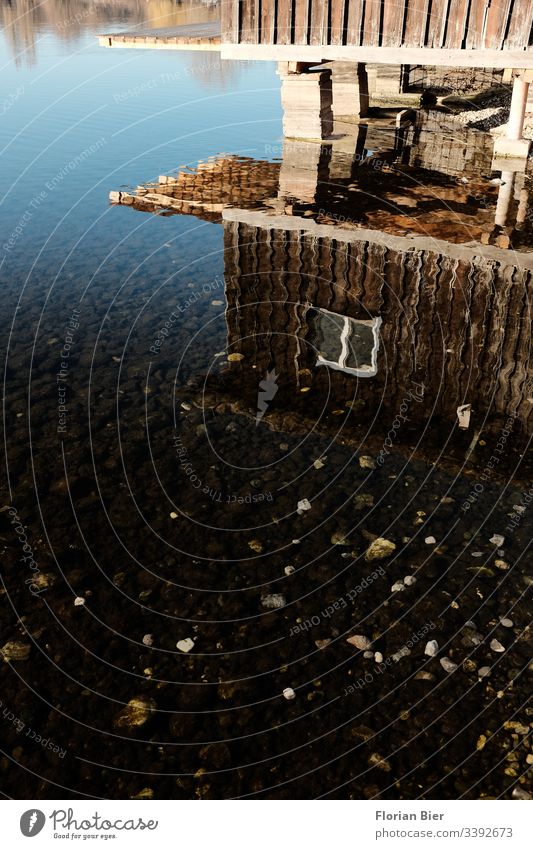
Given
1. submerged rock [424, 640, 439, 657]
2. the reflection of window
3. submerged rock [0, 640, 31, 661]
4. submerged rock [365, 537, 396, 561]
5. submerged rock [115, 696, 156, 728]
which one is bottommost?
submerged rock [115, 696, 156, 728]

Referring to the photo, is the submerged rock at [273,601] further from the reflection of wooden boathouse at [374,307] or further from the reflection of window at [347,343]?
the reflection of window at [347,343]

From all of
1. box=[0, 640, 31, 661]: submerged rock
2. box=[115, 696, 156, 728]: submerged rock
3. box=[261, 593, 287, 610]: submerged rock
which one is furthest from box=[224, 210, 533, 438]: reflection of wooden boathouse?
box=[0, 640, 31, 661]: submerged rock

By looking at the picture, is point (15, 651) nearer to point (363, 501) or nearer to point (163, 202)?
point (363, 501)

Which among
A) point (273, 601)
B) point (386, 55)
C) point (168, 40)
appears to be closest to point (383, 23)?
point (386, 55)

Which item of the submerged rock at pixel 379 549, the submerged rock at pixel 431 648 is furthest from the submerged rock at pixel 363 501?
the submerged rock at pixel 431 648

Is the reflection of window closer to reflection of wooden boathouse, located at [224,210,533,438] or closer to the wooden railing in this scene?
reflection of wooden boathouse, located at [224,210,533,438]

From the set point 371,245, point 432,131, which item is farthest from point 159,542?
point 432,131

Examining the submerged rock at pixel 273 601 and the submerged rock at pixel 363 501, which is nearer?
→ the submerged rock at pixel 273 601
